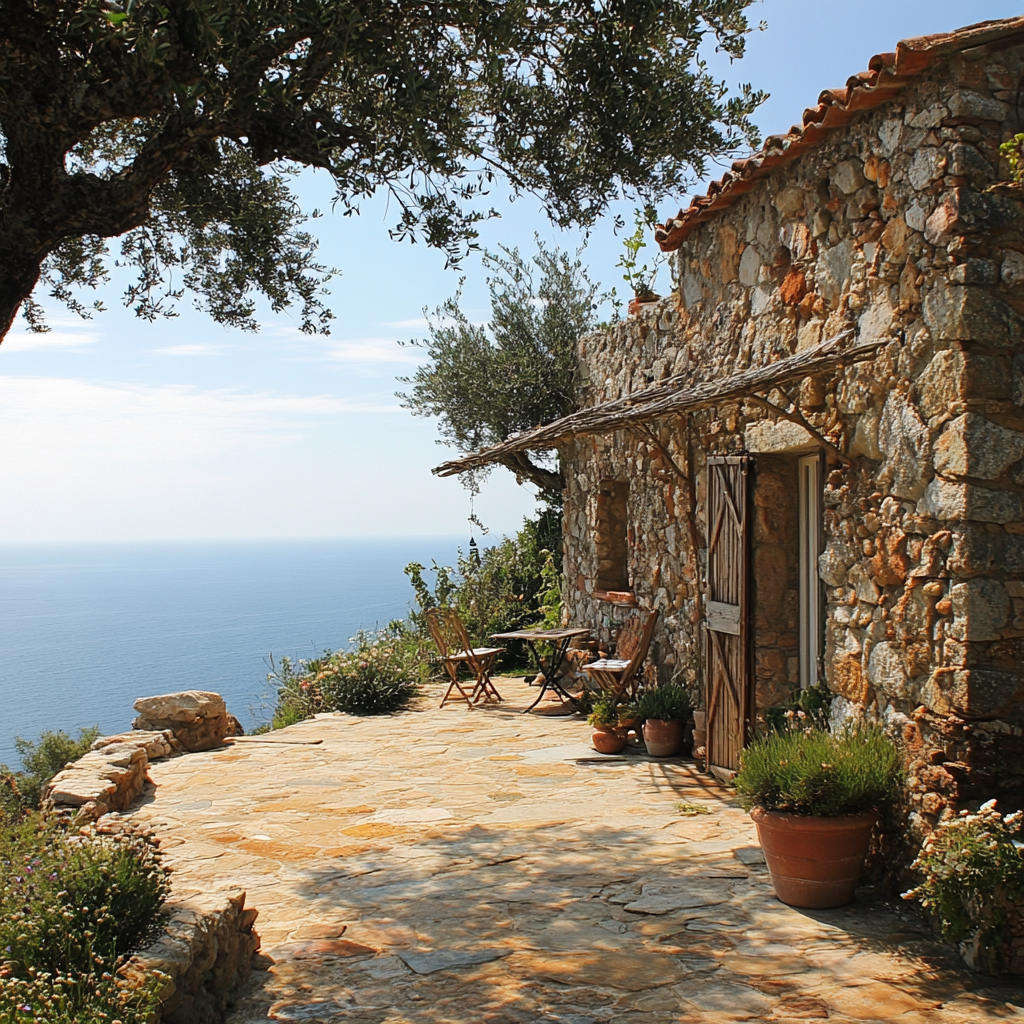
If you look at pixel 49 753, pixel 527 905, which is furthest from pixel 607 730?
pixel 49 753

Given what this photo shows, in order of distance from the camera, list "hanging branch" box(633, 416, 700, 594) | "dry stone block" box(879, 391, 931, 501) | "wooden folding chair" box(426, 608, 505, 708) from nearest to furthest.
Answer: "dry stone block" box(879, 391, 931, 501)
"hanging branch" box(633, 416, 700, 594)
"wooden folding chair" box(426, 608, 505, 708)

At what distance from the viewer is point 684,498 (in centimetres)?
777

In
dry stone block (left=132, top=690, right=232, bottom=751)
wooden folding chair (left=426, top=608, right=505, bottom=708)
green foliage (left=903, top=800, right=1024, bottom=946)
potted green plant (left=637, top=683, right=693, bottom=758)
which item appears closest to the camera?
green foliage (left=903, top=800, right=1024, bottom=946)

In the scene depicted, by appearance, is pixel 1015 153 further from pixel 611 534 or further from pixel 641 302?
pixel 611 534

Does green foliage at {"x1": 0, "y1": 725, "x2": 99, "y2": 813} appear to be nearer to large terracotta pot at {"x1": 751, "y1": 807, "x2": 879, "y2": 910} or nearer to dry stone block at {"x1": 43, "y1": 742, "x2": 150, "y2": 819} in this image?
dry stone block at {"x1": 43, "y1": 742, "x2": 150, "y2": 819}

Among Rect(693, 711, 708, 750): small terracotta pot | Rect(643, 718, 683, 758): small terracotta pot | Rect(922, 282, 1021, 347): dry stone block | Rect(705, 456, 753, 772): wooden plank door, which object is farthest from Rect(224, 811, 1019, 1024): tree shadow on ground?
Rect(922, 282, 1021, 347): dry stone block

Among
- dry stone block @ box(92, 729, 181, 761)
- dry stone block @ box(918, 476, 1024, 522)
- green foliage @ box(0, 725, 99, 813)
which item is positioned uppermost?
dry stone block @ box(918, 476, 1024, 522)

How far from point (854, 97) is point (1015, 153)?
0.93 m

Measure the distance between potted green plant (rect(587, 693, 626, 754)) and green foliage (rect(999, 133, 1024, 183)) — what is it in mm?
5028

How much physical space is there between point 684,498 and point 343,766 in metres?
3.51

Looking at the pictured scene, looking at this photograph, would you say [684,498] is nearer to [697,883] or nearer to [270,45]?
[697,883]

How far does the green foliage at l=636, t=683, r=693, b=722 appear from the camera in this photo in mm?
7566

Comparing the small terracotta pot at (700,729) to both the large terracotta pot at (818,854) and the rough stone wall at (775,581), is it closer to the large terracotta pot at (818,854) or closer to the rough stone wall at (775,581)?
the rough stone wall at (775,581)

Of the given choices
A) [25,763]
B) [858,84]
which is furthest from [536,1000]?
[25,763]
